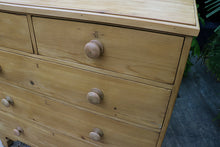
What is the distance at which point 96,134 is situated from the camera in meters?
0.70

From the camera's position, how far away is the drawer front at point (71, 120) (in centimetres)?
66

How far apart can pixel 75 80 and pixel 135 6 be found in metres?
0.32

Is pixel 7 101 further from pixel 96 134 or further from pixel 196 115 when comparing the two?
pixel 196 115

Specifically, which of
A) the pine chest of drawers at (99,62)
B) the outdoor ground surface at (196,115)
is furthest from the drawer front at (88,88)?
the outdoor ground surface at (196,115)

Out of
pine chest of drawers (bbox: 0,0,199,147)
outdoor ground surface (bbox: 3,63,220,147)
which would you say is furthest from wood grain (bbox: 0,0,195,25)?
outdoor ground surface (bbox: 3,63,220,147)

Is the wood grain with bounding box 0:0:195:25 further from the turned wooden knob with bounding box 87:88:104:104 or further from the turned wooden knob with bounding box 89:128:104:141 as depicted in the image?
the turned wooden knob with bounding box 89:128:104:141

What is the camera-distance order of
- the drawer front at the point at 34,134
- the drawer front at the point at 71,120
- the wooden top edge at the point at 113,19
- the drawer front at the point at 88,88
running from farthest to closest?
the drawer front at the point at 34,134, the drawer front at the point at 71,120, the drawer front at the point at 88,88, the wooden top edge at the point at 113,19

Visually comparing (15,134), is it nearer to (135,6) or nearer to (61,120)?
(61,120)

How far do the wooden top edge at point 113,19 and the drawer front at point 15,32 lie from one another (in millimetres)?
40

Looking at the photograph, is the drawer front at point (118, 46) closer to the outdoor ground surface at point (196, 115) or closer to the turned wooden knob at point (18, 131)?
the turned wooden knob at point (18, 131)

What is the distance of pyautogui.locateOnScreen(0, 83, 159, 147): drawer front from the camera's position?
66 centimetres

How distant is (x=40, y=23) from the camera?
58 centimetres

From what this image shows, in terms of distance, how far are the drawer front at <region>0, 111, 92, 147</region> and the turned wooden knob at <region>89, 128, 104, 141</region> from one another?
0.11 metres

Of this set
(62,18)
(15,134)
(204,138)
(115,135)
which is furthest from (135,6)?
(204,138)
